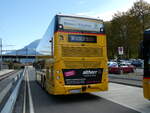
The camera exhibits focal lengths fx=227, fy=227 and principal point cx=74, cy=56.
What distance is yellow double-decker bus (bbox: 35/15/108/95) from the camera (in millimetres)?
9648

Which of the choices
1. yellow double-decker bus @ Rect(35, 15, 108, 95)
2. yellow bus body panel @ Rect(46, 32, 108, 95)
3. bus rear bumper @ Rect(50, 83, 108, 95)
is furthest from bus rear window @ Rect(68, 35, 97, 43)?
bus rear bumper @ Rect(50, 83, 108, 95)

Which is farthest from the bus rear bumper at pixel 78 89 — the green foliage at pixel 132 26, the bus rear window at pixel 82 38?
the green foliage at pixel 132 26

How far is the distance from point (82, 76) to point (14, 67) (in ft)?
242

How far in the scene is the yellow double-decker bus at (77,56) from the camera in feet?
31.7

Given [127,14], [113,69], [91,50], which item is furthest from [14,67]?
[91,50]

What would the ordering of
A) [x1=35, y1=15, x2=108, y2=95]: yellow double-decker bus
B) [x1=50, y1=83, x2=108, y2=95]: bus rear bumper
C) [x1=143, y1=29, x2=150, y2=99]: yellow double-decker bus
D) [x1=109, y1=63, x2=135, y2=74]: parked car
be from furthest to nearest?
[x1=109, y1=63, x2=135, y2=74]: parked car
[x1=35, y1=15, x2=108, y2=95]: yellow double-decker bus
[x1=50, y1=83, x2=108, y2=95]: bus rear bumper
[x1=143, y1=29, x2=150, y2=99]: yellow double-decker bus

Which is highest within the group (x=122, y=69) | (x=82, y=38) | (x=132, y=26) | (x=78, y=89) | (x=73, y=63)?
(x=132, y=26)

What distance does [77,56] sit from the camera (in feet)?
32.8

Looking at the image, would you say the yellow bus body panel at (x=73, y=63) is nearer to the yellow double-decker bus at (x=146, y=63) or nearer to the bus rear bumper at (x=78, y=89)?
the bus rear bumper at (x=78, y=89)

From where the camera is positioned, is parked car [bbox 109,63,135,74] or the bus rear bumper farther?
parked car [bbox 109,63,135,74]

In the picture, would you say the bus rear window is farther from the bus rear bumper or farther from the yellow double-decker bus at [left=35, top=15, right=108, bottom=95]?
the bus rear bumper

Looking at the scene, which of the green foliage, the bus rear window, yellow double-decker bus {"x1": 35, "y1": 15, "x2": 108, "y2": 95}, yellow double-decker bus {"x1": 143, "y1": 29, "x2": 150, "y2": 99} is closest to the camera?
yellow double-decker bus {"x1": 143, "y1": 29, "x2": 150, "y2": 99}

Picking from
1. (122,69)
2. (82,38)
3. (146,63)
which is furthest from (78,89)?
(122,69)

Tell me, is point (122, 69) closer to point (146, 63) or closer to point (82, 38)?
point (82, 38)
